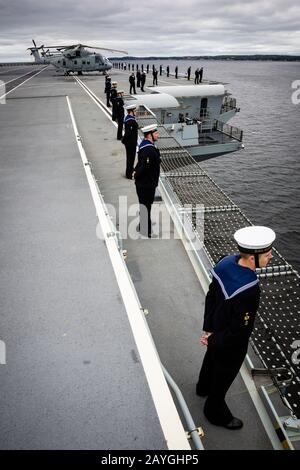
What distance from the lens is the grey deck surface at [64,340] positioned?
2.29 m

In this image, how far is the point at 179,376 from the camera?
3.36m

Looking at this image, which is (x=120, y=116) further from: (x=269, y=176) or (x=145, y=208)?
(x=269, y=176)

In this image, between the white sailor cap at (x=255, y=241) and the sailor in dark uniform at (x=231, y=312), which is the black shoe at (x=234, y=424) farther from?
the white sailor cap at (x=255, y=241)

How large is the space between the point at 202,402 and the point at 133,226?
12.5 feet

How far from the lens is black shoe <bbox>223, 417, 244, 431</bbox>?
2.86 m

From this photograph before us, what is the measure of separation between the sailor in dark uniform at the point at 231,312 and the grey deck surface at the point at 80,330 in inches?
12.2

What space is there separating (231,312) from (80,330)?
1533 millimetres

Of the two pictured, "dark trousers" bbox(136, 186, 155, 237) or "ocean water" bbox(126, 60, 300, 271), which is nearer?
"dark trousers" bbox(136, 186, 155, 237)

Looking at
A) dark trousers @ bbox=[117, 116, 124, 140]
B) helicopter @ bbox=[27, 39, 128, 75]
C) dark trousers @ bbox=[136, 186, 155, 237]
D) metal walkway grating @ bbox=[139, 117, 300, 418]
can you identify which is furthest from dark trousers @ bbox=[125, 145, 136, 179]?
helicopter @ bbox=[27, 39, 128, 75]

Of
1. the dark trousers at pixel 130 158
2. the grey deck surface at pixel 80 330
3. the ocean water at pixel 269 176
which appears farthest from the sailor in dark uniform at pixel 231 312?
the ocean water at pixel 269 176

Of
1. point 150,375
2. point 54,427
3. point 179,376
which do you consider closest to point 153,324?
point 179,376

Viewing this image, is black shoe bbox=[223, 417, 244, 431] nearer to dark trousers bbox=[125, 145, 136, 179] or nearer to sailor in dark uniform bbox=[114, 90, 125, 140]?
dark trousers bbox=[125, 145, 136, 179]

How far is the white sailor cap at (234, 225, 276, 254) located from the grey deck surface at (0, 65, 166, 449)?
1370 millimetres

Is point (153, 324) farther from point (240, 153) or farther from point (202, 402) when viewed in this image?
point (240, 153)
